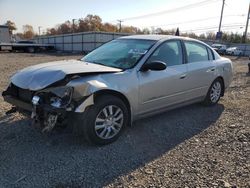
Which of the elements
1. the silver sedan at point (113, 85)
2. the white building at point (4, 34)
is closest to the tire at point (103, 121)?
the silver sedan at point (113, 85)

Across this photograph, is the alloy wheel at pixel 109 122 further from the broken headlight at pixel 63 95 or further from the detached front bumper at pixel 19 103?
the detached front bumper at pixel 19 103

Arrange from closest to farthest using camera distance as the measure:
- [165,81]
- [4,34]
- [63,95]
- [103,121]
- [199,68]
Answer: [63,95] → [103,121] → [165,81] → [199,68] → [4,34]

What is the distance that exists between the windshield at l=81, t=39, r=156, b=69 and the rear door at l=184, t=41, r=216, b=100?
1037mm

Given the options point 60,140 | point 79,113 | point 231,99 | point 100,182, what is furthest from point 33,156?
point 231,99

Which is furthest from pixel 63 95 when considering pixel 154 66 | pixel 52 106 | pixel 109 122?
pixel 154 66

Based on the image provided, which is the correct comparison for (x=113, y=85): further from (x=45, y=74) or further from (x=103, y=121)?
(x=45, y=74)

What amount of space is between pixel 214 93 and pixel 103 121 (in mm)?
3317

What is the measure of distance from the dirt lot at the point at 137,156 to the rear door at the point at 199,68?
718 millimetres

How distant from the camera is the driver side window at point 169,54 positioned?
4.63 m

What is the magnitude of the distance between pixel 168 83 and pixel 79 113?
Answer: 1.85 metres

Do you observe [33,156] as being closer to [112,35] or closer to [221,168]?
[221,168]

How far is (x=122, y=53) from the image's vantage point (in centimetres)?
468

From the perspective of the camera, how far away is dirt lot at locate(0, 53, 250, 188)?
311 centimetres

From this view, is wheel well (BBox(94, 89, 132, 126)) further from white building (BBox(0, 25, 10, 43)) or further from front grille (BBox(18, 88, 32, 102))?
white building (BBox(0, 25, 10, 43))
